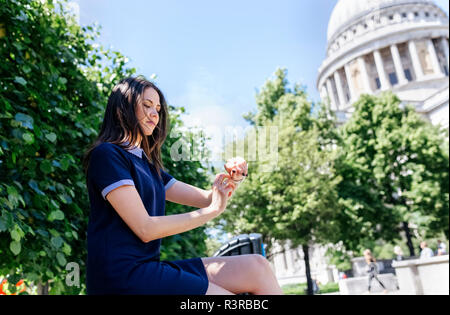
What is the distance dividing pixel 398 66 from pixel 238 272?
66213 mm

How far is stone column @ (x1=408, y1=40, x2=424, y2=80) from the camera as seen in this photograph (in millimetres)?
59469

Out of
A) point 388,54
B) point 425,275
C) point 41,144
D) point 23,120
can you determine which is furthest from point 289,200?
point 388,54

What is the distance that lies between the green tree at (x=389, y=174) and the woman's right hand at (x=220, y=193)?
2330 centimetres

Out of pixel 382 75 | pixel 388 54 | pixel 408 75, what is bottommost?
pixel 382 75

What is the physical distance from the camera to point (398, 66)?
197 ft

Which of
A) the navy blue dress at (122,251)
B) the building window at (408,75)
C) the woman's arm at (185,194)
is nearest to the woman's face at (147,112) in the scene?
the navy blue dress at (122,251)

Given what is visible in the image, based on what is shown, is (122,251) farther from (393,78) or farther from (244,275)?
(393,78)

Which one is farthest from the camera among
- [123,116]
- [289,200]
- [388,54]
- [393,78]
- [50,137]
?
[388,54]

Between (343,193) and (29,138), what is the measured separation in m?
23.7

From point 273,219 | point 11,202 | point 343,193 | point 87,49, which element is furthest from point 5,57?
point 343,193

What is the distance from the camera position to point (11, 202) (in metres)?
3.04

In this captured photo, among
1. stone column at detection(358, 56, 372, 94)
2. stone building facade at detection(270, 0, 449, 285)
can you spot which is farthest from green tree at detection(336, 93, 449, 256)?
stone column at detection(358, 56, 372, 94)

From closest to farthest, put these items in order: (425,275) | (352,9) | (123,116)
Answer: (123,116)
(425,275)
(352,9)

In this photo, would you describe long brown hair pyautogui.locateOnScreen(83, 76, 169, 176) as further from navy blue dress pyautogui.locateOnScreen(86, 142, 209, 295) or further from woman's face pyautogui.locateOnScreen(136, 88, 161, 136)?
navy blue dress pyautogui.locateOnScreen(86, 142, 209, 295)
